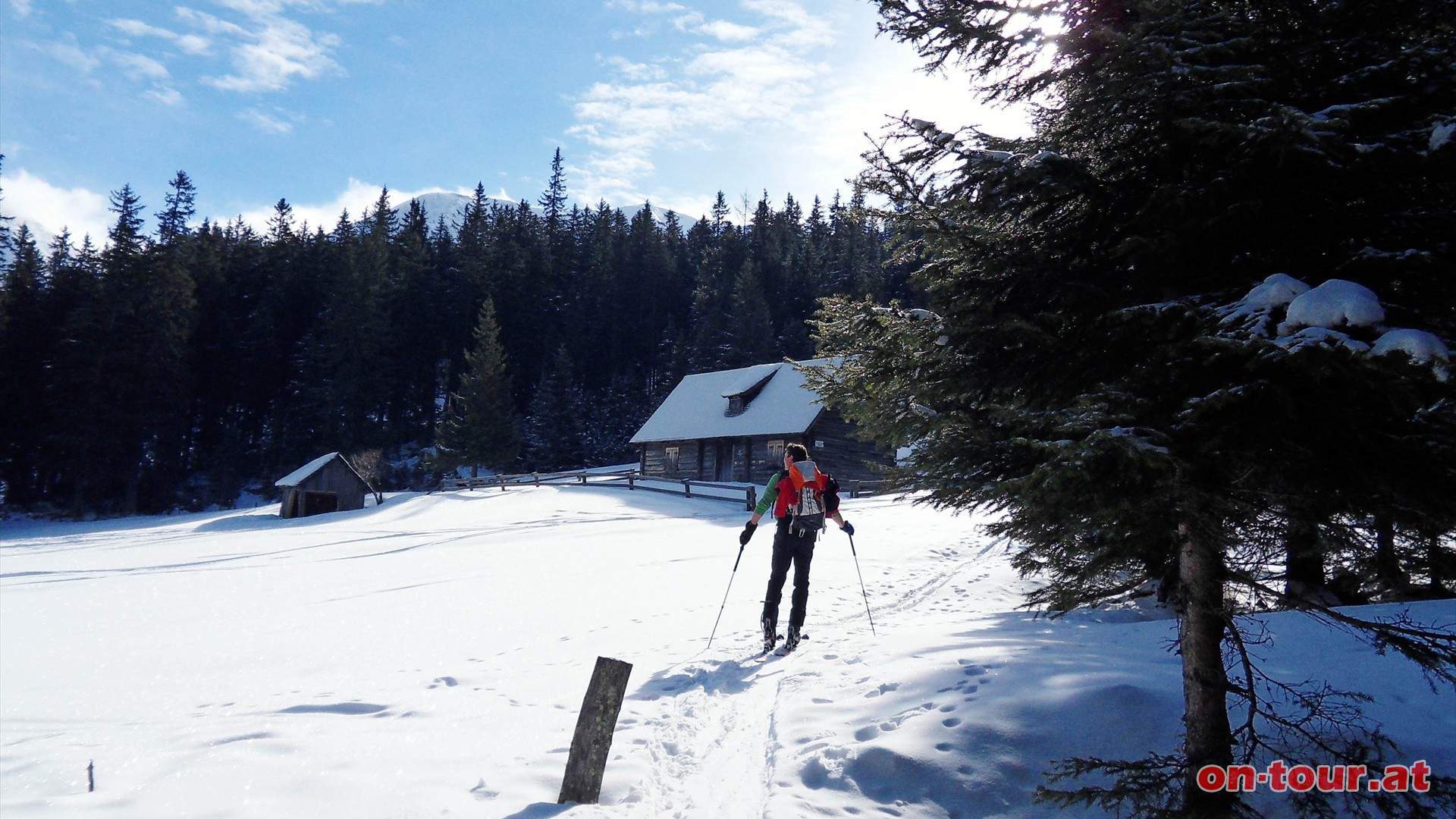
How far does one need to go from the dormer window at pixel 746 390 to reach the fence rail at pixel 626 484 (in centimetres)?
461

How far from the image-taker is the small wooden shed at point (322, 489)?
33156mm

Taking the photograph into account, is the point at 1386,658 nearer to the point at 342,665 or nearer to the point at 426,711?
the point at 426,711

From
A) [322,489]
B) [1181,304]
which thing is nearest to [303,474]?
[322,489]

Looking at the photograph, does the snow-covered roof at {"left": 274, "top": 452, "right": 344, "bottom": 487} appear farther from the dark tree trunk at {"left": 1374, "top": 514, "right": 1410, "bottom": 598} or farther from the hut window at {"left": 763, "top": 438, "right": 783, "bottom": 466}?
the dark tree trunk at {"left": 1374, "top": 514, "right": 1410, "bottom": 598}

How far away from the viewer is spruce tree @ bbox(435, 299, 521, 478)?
168ft

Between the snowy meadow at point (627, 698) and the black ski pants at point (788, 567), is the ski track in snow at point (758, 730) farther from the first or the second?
the black ski pants at point (788, 567)

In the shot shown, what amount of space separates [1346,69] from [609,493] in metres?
32.2

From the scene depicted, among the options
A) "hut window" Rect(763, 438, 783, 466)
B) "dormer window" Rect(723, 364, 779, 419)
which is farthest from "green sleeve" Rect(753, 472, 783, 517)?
"dormer window" Rect(723, 364, 779, 419)

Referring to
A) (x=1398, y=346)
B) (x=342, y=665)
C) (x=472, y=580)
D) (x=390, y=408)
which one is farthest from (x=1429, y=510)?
(x=390, y=408)

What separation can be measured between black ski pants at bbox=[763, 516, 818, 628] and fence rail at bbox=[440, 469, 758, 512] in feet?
60.3

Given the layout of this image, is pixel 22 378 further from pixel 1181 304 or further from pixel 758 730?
pixel 1181 304

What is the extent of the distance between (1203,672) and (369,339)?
61.1m

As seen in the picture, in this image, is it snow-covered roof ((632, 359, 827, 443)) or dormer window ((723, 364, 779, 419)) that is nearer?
snow-covered roof ((632, 359, 827, 443))

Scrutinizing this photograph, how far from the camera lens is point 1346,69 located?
357 cm
